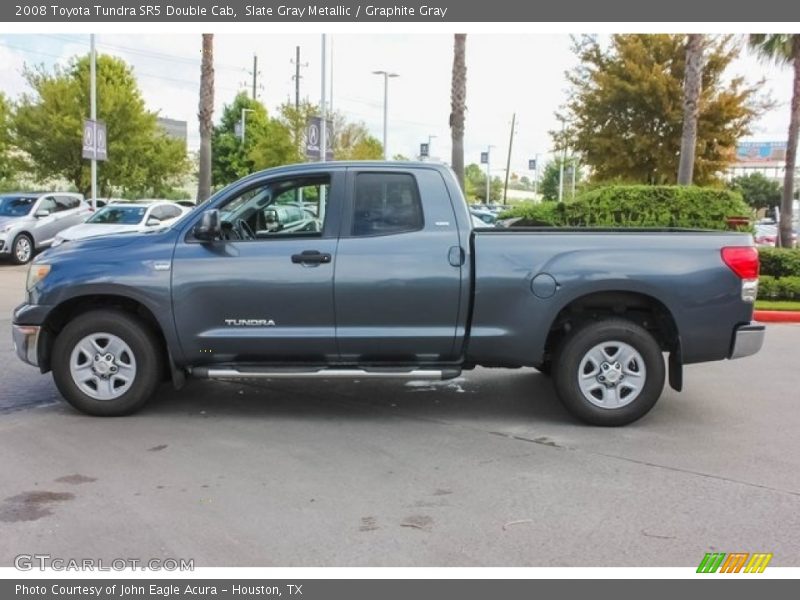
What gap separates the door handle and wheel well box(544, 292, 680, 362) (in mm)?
1840

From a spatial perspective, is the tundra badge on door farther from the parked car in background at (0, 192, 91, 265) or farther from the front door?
the parked car in background at (0, 192, 91, 265)

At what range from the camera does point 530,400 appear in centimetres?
689

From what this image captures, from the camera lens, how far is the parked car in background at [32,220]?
60.7 feet

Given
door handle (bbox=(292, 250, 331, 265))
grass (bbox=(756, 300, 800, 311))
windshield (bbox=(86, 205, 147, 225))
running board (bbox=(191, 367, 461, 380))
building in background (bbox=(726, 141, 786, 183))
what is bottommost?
running board (bbox=(191, 367, 461, 380))

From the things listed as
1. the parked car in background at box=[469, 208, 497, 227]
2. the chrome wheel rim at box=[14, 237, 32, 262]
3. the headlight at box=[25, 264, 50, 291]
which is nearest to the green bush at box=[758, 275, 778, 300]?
the parked car in background at box=[469, 208, 497, 227]

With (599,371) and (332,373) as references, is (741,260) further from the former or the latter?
(332,373)

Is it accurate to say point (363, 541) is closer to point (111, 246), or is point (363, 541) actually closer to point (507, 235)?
point (507, 235)

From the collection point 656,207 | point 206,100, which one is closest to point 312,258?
point 656,207

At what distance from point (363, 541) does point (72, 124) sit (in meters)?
31.0

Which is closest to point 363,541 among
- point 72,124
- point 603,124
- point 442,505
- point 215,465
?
point 442,505

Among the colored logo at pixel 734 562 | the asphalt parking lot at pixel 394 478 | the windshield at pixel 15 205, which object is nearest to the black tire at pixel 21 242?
the windshield at pixel 15 205

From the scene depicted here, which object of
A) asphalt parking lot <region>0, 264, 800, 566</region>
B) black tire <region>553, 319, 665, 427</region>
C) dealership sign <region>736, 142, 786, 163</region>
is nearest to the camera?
asphalt parking lot <region>0, 264, 800, 566</region>

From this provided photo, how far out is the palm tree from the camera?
1852cm

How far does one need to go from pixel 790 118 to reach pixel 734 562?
1804cm
